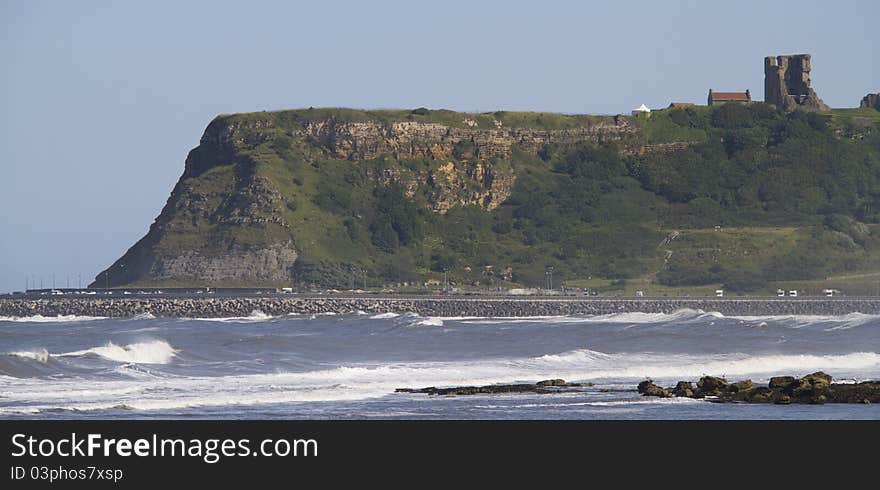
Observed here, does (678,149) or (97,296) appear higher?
(678,149)

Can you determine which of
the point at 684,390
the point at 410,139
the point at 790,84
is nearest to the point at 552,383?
the point at 684,390

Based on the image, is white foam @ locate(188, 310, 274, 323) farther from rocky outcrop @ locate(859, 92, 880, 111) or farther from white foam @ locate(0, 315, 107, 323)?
rocky outcrop @ locate(859, 92, 880, 111)

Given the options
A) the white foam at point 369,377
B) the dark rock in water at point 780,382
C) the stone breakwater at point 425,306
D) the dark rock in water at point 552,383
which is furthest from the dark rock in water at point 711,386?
the stone breakwater at point 425,306

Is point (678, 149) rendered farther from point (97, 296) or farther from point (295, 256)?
point (97, 296)

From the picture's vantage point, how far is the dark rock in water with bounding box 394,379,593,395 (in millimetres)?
43000

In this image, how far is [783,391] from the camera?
3966cm

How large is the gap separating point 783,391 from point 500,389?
803 cm

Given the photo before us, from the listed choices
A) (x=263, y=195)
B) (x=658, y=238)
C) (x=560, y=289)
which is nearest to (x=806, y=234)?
(x=658, y=238)

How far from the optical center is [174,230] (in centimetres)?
15225

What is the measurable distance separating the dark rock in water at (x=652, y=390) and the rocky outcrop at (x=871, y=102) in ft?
524

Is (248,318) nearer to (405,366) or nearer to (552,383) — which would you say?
(405,366)

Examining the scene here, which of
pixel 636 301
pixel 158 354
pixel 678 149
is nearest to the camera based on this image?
pixel 158 354

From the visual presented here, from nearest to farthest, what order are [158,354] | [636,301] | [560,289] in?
[158,354]
[636,301]
[560,289]
